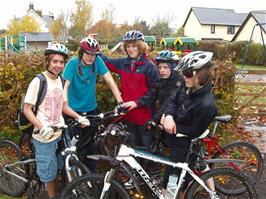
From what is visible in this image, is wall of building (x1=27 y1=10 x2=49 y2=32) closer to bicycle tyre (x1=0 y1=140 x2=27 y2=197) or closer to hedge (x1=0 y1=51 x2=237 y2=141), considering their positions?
hedge (x1=0 y1=51 x2=237 y2=141)

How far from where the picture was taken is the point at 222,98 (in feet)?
19.6

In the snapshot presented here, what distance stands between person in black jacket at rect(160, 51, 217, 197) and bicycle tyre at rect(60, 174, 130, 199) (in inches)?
22.7

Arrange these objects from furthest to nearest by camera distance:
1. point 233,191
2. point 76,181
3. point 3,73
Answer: point 3,73
point 233,191
point 76,181

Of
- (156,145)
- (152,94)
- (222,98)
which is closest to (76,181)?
(156,145)

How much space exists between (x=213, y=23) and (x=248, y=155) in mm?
59065

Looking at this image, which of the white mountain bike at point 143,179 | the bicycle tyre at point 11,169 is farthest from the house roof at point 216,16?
the white mountain bike at point 143,179

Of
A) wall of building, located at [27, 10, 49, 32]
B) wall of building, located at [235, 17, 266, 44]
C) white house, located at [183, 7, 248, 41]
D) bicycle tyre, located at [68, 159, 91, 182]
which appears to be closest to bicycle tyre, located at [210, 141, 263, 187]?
bicycle tyre, located at [68, 159, 91, 182]

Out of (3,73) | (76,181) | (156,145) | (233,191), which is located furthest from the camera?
(3,73)

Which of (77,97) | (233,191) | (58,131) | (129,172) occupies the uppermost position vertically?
(77,97)

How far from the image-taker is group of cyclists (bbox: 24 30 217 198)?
12.0 ft

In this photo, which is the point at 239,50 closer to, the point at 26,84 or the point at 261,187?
the point at 261,187

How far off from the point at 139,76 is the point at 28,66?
2.19 meters

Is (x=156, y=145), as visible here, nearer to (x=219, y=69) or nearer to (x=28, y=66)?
(x=219, y=69)

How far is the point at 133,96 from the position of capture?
459 cm
